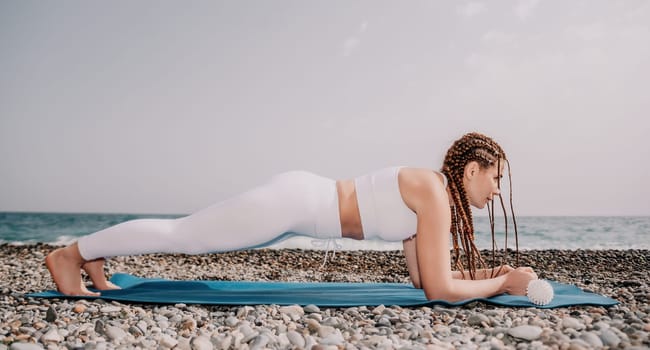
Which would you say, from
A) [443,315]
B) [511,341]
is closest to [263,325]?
[443,315]

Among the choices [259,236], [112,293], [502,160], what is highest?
[502,160]

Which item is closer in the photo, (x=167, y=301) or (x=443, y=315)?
(x=443, y=315)

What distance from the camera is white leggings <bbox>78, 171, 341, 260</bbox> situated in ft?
8.79

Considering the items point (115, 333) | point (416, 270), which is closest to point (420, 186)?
point (416, 270)

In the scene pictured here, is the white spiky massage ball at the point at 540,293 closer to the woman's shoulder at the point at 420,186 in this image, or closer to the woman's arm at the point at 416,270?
the woman's arm at the point at 416,270

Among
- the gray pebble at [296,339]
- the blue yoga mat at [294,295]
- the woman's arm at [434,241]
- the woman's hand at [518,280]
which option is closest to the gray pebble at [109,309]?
the blue yoga mat at [294,295]

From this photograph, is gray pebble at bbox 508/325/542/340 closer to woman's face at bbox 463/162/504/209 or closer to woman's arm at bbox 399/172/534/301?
woman's arm at bbox 399/172/534/301

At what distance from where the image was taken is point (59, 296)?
311cm

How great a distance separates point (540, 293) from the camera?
2.80m

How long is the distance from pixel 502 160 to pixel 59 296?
119 inches

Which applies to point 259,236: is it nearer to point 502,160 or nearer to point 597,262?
point 502,160

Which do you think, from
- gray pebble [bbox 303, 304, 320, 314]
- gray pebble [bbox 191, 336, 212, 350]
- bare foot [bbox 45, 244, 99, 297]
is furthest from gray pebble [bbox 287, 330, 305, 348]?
bare foot [bbox 45, 244, 99, 297]

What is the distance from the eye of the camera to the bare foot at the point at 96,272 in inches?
126

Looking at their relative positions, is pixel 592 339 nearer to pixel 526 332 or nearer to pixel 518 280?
pixel 526 332
